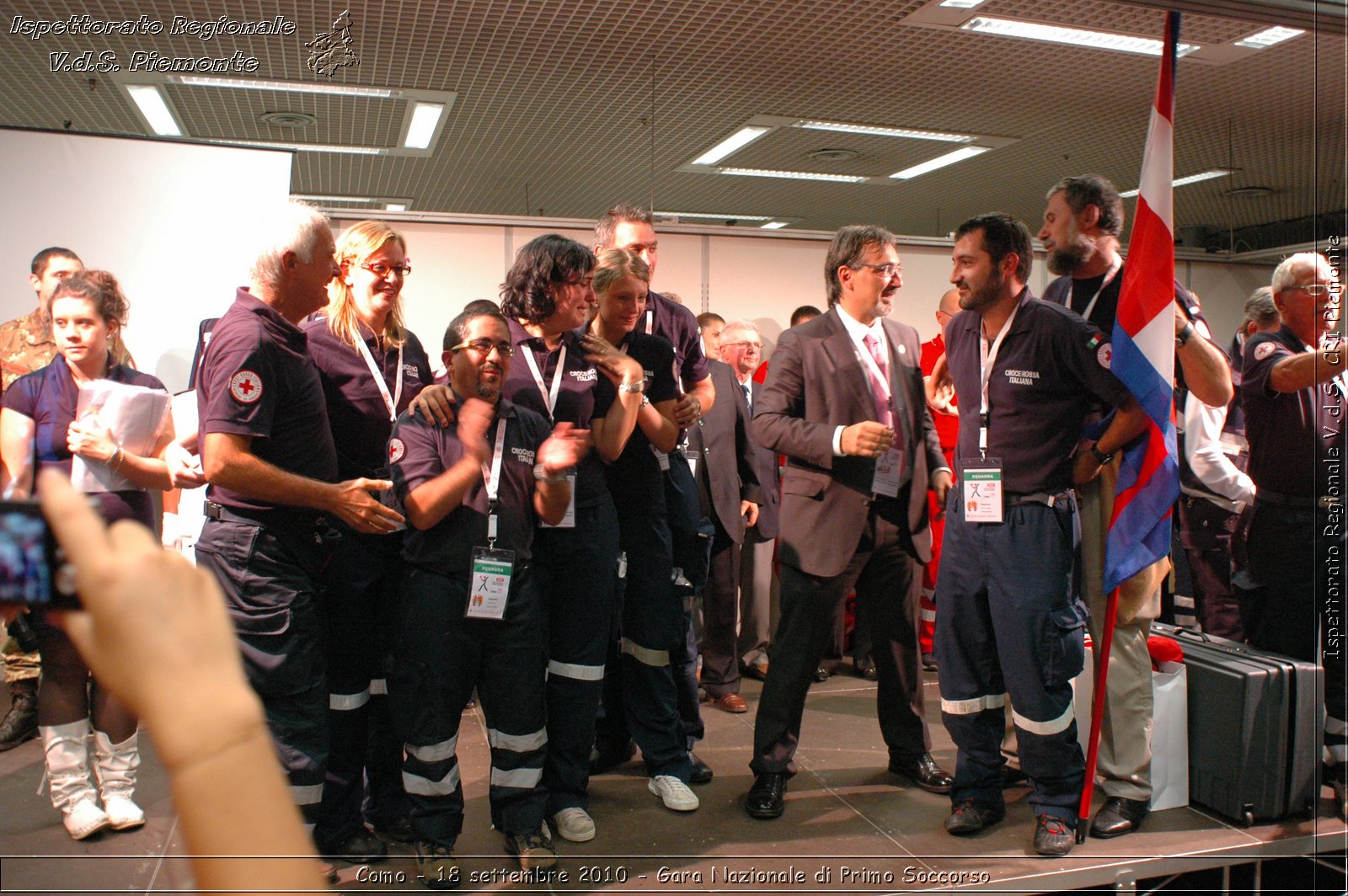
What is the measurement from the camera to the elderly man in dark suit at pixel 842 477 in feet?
8.48

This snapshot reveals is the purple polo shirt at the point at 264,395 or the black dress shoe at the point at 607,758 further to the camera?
the black dress shoe at the point at 607,758

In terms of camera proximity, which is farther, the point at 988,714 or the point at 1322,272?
the point at 988,714

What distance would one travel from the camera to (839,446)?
247cm

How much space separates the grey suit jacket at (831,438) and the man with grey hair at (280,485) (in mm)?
1185

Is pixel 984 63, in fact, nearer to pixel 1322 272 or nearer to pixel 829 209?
pixel 1322 272

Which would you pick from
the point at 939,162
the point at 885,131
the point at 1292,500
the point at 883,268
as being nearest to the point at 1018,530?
the point at 883,268

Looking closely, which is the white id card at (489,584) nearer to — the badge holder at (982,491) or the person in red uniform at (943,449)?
the badge holder at (982,491)

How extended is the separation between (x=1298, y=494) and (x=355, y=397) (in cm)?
278

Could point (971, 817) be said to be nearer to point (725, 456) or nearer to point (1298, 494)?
point (1298, 494)

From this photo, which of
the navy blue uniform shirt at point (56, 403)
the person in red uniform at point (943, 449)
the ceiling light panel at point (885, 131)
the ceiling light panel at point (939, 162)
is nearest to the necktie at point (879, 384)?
the person in red uniform at point (943, 449)

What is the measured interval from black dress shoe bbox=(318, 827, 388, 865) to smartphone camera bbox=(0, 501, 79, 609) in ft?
6.68

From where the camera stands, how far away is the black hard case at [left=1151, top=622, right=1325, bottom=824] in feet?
8.49

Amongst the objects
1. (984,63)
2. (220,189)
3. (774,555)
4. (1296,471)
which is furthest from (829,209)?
(220,189)

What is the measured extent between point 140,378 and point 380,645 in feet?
3.27
